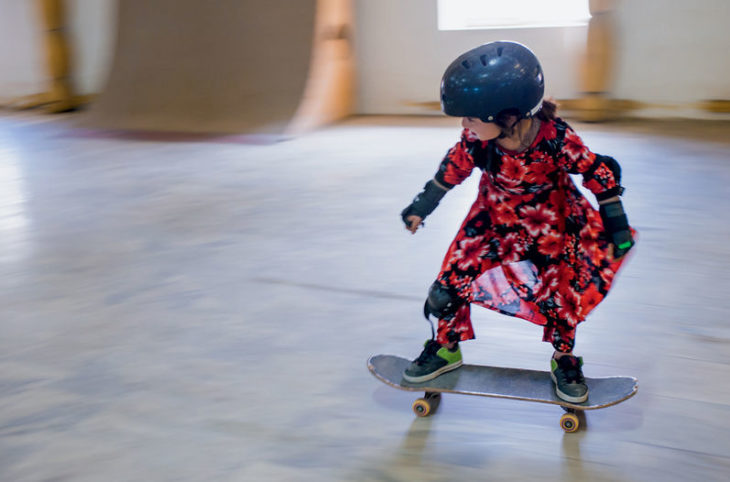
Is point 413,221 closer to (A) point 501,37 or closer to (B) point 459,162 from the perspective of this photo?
(B) point 459,162

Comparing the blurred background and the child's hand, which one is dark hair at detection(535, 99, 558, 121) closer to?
the child's hand

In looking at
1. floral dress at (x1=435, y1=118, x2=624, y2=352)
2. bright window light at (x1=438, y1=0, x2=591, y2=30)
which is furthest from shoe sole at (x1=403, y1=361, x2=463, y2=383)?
bright window light at (x1=438, y1=0, x2=591, y2=30)

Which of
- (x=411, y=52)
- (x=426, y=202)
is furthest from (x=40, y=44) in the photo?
(x=426, y=202)

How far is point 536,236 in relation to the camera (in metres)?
1.74

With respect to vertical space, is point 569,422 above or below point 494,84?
below

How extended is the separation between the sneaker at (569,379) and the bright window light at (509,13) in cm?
517

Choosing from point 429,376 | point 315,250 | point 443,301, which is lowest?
point 315,250

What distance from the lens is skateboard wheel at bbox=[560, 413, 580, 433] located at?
1.72 metres

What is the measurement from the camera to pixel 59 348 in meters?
2.31

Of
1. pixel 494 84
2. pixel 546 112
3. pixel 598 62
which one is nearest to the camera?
pixel 494 84

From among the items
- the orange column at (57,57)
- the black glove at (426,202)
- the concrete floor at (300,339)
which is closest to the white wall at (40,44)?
the orange column at (57,57)

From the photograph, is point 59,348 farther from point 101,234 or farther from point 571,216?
point 571,216

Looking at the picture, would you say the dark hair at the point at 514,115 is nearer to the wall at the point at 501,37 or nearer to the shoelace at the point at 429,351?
the shoelace at the point at 429,351

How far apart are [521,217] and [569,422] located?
0.50 metres
